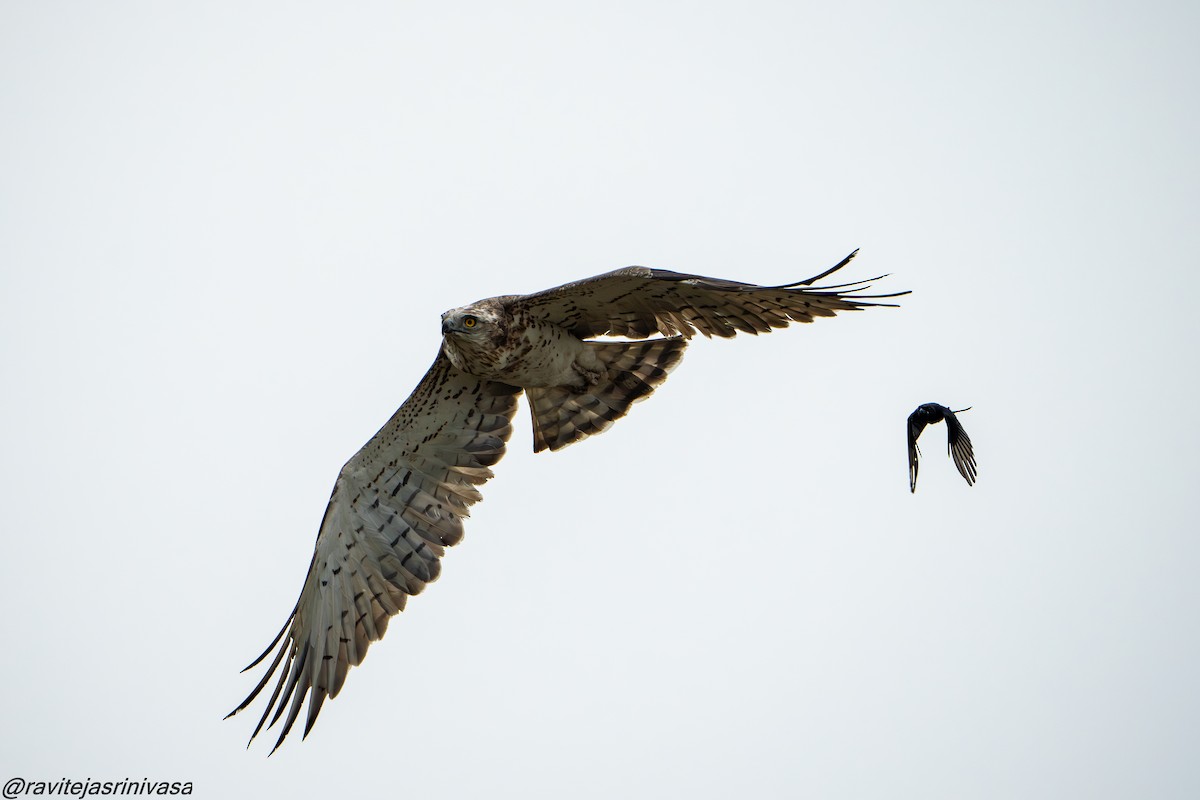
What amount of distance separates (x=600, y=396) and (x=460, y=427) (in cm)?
107

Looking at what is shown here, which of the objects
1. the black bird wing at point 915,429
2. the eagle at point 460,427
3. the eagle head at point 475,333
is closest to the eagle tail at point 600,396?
the eagle at point 460,427

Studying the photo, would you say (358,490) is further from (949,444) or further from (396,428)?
(949,444)

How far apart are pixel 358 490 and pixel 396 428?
1.98ft

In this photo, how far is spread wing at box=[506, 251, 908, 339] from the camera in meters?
8.07

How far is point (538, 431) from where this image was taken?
9508mm

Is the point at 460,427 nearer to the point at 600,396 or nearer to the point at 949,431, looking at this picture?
the point at 600,396

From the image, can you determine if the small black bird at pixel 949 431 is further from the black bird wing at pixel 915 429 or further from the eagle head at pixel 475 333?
the eagle head at pixel 475 333

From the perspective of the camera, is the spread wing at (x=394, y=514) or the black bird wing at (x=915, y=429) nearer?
the black bird wing at (x=915, y=429)

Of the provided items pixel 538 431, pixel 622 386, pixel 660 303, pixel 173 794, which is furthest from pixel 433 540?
pixel 173 794

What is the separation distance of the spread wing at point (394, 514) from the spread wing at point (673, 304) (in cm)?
97

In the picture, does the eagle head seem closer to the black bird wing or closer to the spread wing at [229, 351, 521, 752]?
the spread wing at [229, 351, 521, 752]

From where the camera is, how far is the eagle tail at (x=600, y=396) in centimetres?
920

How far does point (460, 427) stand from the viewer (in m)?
9.48

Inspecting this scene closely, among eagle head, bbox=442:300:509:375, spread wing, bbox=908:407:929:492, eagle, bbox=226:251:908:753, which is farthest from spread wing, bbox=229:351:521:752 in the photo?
spread wing, bbox=908:407:929:492
